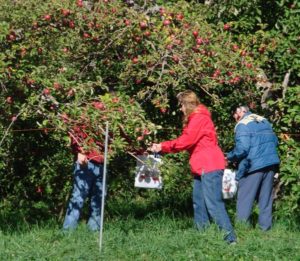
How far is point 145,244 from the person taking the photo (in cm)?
722

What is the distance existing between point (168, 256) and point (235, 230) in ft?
4.46

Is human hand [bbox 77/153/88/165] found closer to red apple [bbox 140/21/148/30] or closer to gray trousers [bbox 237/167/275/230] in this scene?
red apple [bbox 140/21/148/30]

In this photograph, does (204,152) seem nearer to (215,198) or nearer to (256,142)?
(215,198)

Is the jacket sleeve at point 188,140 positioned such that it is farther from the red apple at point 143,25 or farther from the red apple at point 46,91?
the red apple at point 46,91

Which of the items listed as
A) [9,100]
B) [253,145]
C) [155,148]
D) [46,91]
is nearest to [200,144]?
[155,148]

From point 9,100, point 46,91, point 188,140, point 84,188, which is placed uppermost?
point 46,91

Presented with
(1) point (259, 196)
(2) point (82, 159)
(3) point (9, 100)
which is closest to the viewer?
(3) point (9, 100)

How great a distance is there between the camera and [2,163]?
407 inches

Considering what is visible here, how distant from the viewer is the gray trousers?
8.57m

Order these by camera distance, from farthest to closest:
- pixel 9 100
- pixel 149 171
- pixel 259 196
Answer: pixel 259 196 < pixel 149 171 < pixel 9 100

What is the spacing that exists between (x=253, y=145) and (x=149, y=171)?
123 centimetres

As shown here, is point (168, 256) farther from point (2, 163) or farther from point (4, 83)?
point (2, 163)

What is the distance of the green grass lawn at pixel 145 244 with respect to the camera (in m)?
6.86

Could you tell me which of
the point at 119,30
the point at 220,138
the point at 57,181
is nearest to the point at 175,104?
the point at 220,138
